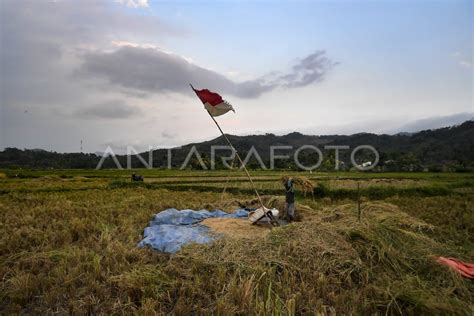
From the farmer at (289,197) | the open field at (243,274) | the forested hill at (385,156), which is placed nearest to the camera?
the open field at (243,274)

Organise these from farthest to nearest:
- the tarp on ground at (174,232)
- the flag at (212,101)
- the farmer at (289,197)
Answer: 1. the farmer at (289,197)
2. the flag at (212,101)
3. the tarp on ground at (174,232)

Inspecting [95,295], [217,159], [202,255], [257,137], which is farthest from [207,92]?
[257,137]

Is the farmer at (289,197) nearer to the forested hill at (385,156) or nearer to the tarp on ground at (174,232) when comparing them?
the tarp on ground at (174,232)

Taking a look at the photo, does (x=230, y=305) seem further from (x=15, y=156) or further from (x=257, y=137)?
(x=257, y=137)

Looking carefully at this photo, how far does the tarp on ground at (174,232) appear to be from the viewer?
17.6ft

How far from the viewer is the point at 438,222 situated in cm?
868

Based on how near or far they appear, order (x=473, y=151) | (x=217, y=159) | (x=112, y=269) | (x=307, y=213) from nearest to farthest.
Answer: (x=112, y=269), (x=307, y=213), (x=473, y=151), (x=217, y=159)

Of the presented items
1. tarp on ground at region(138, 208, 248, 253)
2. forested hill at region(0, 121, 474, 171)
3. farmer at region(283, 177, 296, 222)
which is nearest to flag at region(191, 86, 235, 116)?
farmer at region(283, 177, 296, 222)

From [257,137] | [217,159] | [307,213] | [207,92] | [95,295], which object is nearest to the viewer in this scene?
[95,295]

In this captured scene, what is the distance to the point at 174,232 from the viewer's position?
5.99 meters

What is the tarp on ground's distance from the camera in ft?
17.6

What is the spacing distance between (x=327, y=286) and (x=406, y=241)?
2370 mm

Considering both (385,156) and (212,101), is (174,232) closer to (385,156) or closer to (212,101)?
(212,101)

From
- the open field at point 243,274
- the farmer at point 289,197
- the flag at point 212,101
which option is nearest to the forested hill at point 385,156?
the farmer at point 289,197
